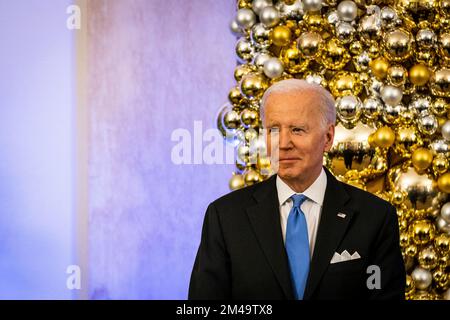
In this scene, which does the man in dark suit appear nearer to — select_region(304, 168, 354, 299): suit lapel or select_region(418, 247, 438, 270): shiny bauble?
select_region(304, 168, 354, 299): suit lapel

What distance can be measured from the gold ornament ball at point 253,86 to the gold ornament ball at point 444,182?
0.70 m

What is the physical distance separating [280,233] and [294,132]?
23cm

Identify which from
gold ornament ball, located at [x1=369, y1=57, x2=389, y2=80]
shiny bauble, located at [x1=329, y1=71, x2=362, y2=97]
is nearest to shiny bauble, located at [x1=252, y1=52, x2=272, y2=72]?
shiny bauble, located at [x1=329, y1=71, x2=362, y2=97]

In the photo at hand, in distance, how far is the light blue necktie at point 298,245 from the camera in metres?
1.55

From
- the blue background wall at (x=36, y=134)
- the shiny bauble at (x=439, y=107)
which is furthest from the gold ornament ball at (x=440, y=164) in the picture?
the blue background wall at (x=36, y=134)

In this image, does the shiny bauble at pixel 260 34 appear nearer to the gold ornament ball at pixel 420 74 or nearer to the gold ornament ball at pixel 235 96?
the gold ornament ball at pixel 235 96

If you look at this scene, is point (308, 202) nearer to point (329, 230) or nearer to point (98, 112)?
point (329, 230)

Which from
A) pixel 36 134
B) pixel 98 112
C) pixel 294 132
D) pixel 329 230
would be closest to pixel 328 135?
pixel 294 132

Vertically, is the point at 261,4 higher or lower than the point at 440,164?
higher

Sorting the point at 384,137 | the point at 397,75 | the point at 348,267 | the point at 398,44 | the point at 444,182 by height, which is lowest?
the point at 348,267

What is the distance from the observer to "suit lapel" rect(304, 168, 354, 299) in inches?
60.4

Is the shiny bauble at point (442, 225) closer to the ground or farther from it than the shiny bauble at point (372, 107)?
closer to the ground

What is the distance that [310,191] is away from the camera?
5.40ft
